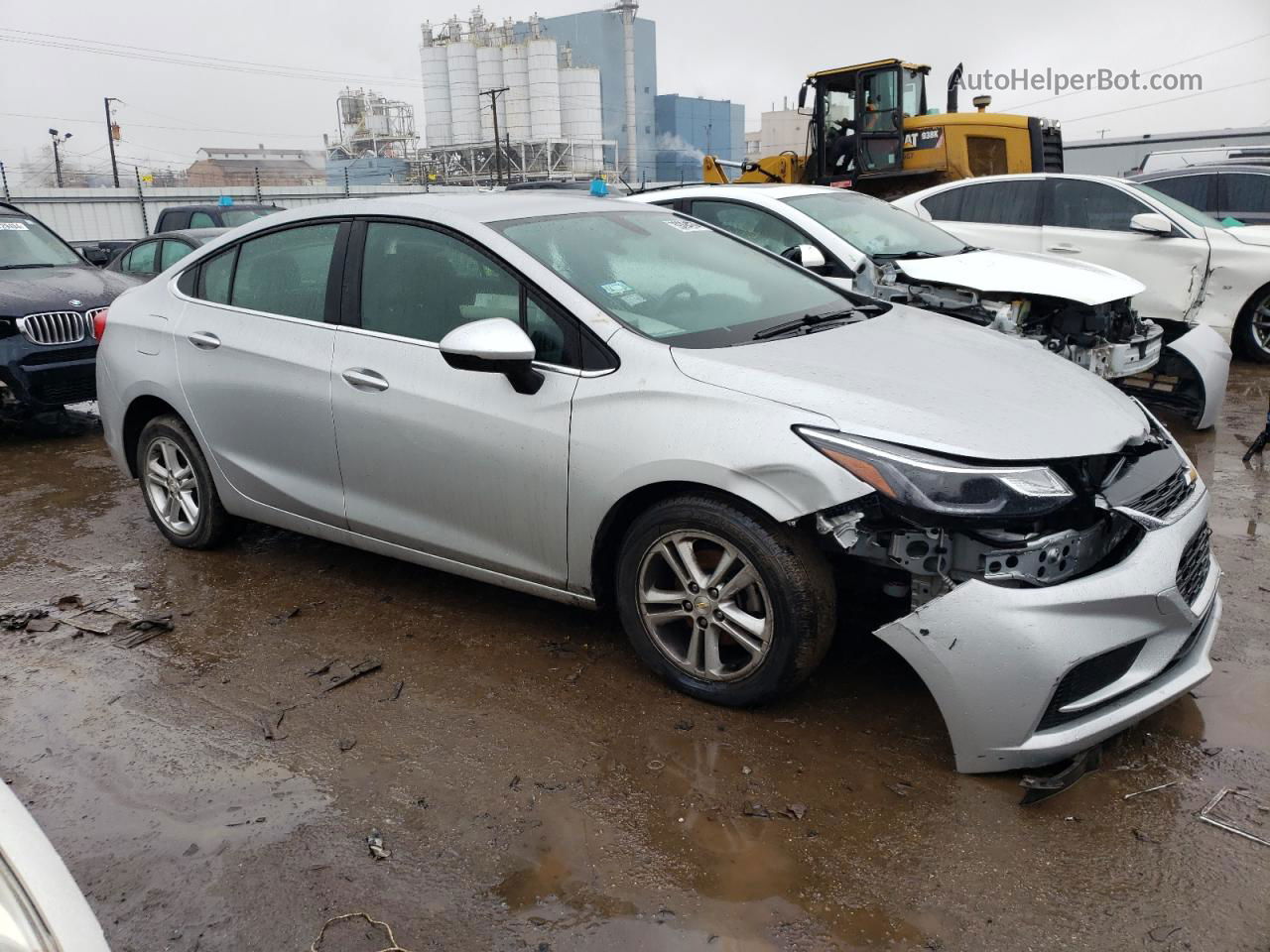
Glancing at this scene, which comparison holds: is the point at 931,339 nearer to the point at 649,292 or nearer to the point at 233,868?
the point at 649,292

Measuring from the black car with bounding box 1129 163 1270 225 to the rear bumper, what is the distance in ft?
35.7

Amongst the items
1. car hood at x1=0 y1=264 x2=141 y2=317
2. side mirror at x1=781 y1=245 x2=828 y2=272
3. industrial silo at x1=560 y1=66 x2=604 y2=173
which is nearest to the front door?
side mirror at x1=781 y1=245 x2=828 y2=272

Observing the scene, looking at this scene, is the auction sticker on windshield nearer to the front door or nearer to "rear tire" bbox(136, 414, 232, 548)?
the front door

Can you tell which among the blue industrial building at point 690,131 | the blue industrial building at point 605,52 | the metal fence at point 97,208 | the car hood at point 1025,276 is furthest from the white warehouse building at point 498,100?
the car hood at point 1025,276

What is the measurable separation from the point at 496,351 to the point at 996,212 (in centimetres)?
762

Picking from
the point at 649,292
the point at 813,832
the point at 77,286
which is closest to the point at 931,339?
the point at 649,292

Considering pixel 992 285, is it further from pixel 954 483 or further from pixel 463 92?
pixel 463 92

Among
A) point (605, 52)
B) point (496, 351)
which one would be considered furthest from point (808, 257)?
point (605, 52)

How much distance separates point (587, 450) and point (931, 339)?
4.53 ft

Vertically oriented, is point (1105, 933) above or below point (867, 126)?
below

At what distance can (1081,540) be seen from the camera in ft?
9.43

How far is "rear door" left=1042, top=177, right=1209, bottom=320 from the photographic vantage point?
8.74 m

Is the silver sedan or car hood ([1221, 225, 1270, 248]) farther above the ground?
car hood ([1221, 225, 1270, 248])

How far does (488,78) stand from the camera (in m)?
74.4
